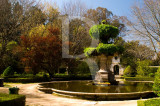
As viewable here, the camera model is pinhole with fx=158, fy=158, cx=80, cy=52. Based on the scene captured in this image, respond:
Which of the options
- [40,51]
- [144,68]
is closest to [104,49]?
[40,51]

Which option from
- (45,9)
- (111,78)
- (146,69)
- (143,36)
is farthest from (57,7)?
(111,78)

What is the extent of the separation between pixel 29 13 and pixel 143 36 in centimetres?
1817

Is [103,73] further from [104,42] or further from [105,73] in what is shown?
[104,42]

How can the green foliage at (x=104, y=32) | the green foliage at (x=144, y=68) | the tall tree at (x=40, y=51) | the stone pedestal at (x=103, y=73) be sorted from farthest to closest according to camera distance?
the green foliage at (x=144, y=68) → the tall tree at (x=40, y=51) → the green foliage at (x=104, y=32) → the stone pedestal at (x=103, y=73)

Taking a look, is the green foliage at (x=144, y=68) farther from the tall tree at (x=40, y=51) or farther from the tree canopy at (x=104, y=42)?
the tree canopy at (x=104, y=42)

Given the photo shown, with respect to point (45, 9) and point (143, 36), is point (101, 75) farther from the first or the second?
point (45, 9)

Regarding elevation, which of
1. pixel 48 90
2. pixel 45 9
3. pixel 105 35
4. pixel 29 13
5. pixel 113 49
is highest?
pixel 45 9

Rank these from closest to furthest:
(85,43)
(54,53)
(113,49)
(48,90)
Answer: (48,90)
(113,49)
(54,53)
(85,43)

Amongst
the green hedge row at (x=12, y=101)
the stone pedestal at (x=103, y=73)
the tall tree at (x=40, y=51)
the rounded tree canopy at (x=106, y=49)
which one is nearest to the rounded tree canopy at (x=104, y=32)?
the rounded tree canopy at (x=106, y=49)

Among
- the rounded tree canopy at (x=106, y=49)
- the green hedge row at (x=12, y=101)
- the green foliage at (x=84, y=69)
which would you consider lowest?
the green hedge row at (x=12, y=101)

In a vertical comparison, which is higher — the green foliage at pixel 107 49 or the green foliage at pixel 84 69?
the green foliage at pixel 107 49

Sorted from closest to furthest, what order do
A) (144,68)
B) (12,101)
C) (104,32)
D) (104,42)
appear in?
(12,101), (104,32), (104,42), (144,68)

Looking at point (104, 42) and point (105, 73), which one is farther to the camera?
point (104, 42)

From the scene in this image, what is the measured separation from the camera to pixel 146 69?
26547mm
